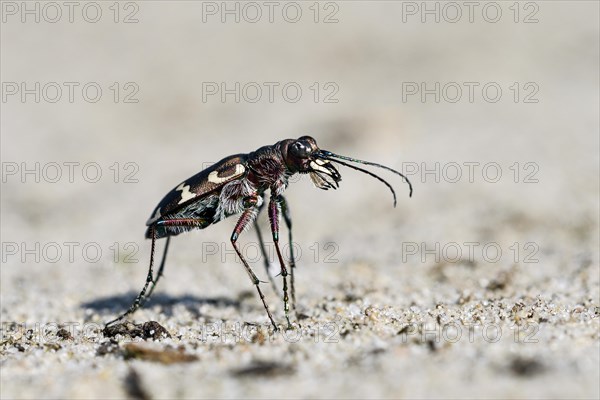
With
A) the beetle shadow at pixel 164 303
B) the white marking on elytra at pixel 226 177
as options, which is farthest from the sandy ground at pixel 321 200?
the white marking on elytra at pixel 226 177

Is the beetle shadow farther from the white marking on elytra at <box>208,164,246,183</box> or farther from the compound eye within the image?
the compound eye

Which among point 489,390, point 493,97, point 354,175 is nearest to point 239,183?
point 489,390

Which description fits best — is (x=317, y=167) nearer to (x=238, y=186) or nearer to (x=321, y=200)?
(x=238, y=186)

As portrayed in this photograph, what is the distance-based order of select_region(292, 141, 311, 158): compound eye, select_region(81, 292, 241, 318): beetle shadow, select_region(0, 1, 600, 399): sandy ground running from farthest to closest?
1. select_region(81, 292, 241, 318): beetle shadow
2. select_region(292, 141, 311, 158): compound eye
3. select_region(0, 1, 600, 399): sandy ground

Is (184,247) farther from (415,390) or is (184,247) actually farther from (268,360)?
(415,390)

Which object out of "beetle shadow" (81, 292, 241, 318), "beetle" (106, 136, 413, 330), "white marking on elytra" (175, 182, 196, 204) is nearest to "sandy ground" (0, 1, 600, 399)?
"beetle shadow" (81, 292, 241, 318)

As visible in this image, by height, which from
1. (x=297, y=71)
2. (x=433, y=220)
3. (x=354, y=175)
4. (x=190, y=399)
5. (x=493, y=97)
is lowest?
(x=190, y=399)

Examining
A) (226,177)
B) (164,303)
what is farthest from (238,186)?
(164,303)
